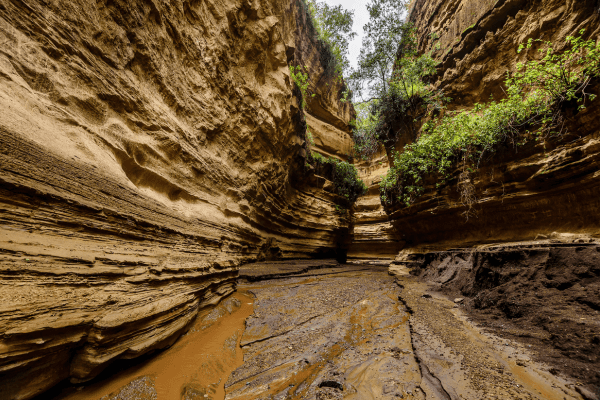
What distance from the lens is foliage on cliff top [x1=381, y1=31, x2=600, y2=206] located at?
16.6 ft

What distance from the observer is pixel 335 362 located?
250 centimetres

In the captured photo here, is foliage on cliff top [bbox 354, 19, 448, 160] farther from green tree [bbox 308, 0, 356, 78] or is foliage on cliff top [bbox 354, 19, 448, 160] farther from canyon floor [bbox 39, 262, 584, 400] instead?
canyon floor [bbox 39, 262, 584, 400]

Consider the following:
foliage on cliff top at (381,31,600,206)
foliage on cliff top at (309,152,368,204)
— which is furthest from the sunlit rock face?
foliage on cliff top at (309,152,368,204)

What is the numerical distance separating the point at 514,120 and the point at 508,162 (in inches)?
45.8

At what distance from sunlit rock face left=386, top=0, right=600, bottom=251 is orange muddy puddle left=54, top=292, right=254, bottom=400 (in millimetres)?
7492

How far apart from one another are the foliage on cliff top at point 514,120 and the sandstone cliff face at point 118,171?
6.58 meters

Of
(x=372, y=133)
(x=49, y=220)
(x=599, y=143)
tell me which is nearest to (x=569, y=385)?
(x=49, y=220)

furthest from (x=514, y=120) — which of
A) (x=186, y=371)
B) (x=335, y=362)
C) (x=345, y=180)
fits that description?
(x=345, y=180)

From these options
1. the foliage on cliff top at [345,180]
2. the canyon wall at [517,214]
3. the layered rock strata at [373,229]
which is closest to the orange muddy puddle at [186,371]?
the canyon wall at [517,214]

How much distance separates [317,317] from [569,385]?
2912 mm

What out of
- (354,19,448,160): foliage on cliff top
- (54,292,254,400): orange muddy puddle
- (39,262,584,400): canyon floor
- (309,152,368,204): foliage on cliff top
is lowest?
(54,292,254,400): orange muddy puddle

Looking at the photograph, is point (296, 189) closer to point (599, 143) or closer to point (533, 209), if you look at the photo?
point (533, 209)

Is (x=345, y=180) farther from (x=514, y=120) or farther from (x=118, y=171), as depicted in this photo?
(x=118, y=171)

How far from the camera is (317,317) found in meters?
3.92
